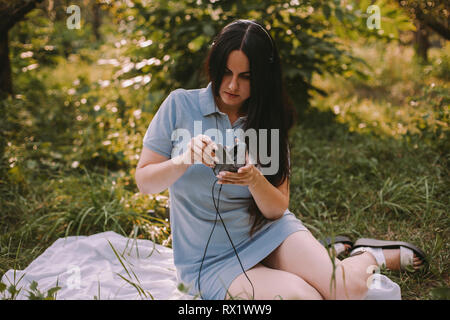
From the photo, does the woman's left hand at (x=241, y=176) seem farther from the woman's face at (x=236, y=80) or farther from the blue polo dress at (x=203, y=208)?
the woman's face at (x=236, y=80)

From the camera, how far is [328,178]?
311 centimetres

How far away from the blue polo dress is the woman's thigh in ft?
0.28

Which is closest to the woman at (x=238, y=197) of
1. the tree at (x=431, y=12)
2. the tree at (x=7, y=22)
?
the tree at (x=431, y=12)

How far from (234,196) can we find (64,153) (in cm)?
240

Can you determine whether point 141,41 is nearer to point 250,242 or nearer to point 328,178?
point 328,178

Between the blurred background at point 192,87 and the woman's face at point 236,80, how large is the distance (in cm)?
101

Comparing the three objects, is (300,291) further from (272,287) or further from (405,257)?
(405,257)

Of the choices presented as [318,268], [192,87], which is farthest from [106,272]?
[192,87]

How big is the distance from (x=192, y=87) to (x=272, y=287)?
2.32 metres

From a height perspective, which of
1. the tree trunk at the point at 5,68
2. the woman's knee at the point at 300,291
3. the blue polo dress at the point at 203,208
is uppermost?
the tree trunk at the point at 5,68

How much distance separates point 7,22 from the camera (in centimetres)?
355

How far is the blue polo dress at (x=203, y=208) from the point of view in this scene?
176cm
